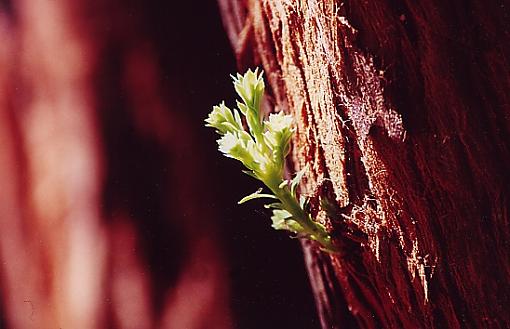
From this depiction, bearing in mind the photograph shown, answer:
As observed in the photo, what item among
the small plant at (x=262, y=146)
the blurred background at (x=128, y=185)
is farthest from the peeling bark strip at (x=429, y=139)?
the blurred background at (x=128, y=185)

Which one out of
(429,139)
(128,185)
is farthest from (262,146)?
(128,185)

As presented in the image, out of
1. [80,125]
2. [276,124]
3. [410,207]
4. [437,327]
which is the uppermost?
[80,125]

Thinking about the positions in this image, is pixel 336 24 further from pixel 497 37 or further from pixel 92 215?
pixel 92 215

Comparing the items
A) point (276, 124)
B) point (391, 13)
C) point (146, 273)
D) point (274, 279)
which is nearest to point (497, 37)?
point (391, 13)

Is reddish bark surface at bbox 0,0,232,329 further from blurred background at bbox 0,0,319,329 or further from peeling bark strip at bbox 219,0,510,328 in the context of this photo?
peeling bark strip at bbox 219,0,510,328

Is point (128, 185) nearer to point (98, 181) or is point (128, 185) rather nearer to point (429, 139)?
point (98, 181)

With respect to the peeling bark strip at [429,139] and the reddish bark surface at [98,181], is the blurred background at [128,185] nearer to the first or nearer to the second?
the reddish bark surface at [98,181]
